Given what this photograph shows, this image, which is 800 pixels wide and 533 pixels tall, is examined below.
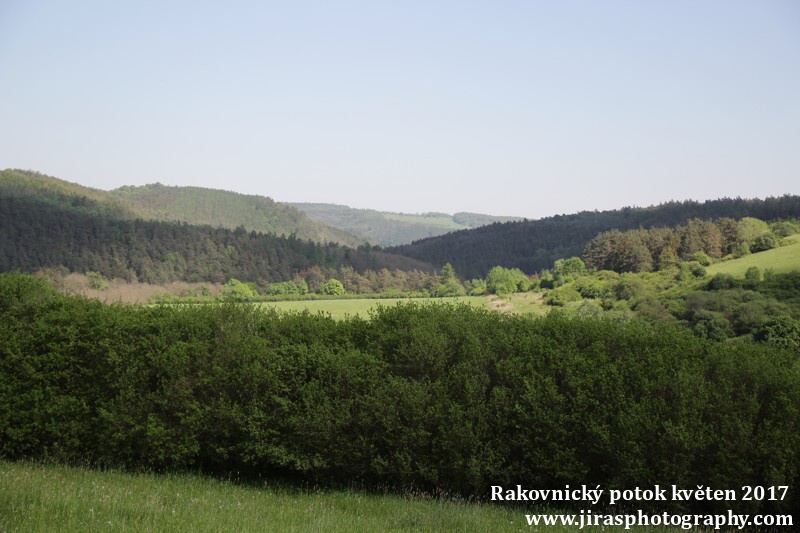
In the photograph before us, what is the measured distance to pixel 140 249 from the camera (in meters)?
155

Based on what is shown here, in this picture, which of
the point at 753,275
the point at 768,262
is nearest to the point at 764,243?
the point at 768,262

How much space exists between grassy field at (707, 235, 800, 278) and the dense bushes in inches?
2145

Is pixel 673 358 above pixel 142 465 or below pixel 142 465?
above

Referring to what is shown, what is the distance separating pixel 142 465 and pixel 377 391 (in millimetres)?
→ 5556

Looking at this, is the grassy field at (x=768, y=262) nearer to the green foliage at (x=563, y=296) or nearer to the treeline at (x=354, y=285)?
the green foliage at (x=563, y=296)

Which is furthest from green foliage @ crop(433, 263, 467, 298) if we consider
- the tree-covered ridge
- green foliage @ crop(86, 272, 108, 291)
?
the tree-covered ridge

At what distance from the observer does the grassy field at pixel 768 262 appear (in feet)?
212

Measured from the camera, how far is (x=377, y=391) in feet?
47.4

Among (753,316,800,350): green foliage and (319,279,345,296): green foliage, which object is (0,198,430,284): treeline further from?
(753,316,800,350): green foliage

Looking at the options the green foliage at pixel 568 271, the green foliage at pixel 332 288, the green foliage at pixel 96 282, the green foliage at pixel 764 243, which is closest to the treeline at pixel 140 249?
the green foliage at pixel 96 282

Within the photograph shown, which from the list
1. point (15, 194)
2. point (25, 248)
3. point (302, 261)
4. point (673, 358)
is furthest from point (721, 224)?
point (15, 194)

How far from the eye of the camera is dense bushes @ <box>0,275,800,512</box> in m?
12.9

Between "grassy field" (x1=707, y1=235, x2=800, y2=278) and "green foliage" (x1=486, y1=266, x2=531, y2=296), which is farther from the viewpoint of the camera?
"green foliage" (x1=486, y1=266, x2=531, y2=296)

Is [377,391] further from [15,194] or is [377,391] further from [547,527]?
[15,194]
